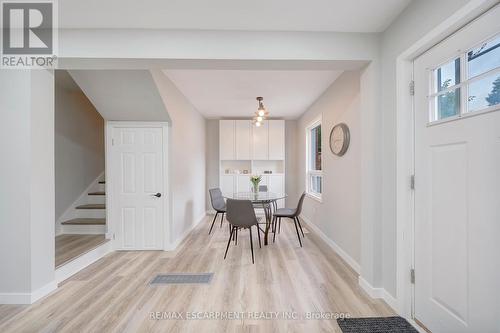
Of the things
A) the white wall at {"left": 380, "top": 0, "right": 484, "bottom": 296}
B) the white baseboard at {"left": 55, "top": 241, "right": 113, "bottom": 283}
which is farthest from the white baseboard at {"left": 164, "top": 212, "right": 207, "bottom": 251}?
the white wall at {"left": 380, "top": 0, "right": 484, "bottom": 296}

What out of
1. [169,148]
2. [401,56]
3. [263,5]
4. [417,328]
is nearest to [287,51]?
[263,5]

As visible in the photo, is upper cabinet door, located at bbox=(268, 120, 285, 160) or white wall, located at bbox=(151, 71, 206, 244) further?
upper cabinet door, located at bbox=(268, 120, 285, 160)

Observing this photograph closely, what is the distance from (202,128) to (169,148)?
2.38 m

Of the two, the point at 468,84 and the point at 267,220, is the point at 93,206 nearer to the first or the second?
the point at 267,220

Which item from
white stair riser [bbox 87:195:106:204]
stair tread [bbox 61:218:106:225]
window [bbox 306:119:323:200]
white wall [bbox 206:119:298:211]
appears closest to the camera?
stair tread [bbox 61:218:106:225]

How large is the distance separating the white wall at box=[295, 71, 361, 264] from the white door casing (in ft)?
8.53

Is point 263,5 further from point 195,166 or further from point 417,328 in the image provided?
point 195,166

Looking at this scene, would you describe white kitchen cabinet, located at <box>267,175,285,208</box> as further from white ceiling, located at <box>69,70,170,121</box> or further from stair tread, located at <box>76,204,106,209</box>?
stair tread, located at <box>76,204,106,209</box>

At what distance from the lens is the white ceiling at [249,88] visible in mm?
3156

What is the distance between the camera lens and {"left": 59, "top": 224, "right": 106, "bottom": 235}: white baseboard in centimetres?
363

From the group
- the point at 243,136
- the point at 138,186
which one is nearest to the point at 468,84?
the point at 138,186

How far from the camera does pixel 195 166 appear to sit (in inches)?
201

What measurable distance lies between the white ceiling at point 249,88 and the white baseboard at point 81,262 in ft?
8.60

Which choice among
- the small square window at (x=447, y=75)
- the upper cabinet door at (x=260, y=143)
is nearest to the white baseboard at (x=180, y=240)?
the upper cabinet door at (x=260, y=143)
